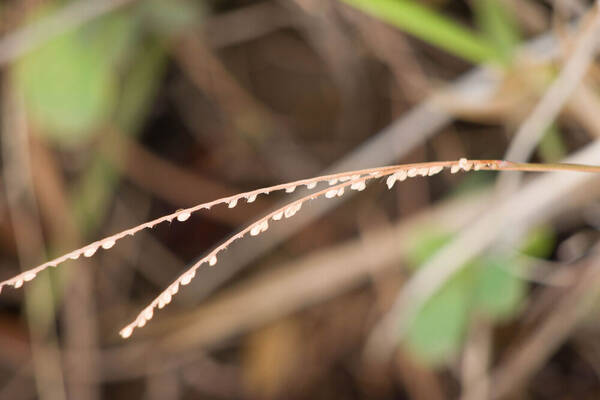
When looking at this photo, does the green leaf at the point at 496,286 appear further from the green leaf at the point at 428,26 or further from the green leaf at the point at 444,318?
the green leaf at the point at 428,26

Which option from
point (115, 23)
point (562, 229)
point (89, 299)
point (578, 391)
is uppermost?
point (115, 23)

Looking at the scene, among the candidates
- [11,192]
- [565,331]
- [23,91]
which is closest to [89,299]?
[11,192]

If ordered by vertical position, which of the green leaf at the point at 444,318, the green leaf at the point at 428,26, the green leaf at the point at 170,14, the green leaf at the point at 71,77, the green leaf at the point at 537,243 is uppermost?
the green leaf at the point at 170,14

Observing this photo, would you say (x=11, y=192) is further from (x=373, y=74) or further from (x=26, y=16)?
(x=373, y=74)

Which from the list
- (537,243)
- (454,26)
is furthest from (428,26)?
(537,243)

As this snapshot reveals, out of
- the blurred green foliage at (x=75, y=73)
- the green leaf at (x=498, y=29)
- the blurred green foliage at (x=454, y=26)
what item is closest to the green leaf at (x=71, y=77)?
the blurred green foliage at (x=75, y=73)

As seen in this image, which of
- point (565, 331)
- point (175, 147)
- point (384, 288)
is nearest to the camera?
point (565, 331)

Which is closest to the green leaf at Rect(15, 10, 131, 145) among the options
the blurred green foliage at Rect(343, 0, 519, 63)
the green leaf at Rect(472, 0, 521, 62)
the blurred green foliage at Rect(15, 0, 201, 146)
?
the blurred green foliage at Rect(15, 0, 201, 146)
